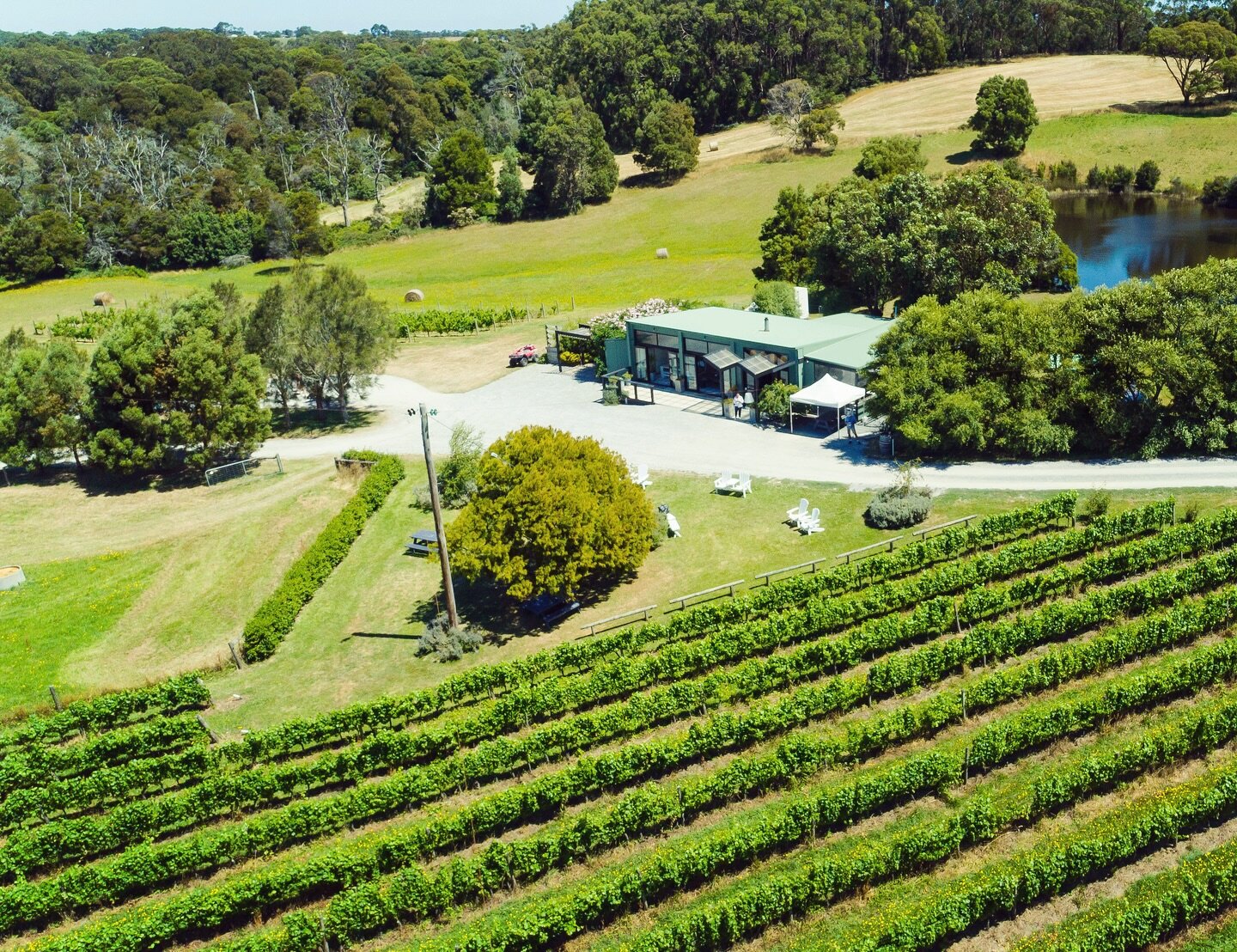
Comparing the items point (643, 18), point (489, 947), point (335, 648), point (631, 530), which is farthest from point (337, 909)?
point (643, 18)

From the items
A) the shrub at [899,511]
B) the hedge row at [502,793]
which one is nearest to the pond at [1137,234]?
the shrub at [899,511]

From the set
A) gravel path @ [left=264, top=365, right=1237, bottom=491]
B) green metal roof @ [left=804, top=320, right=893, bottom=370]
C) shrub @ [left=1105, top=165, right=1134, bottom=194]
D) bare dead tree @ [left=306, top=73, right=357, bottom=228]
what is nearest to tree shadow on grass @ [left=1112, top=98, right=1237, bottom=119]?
shrub @ [left=1105, top=165, right=1134, bottom=194]

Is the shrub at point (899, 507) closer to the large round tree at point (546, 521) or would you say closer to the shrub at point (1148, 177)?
the large round tree at point (546, 521)

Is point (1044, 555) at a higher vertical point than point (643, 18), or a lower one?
lower

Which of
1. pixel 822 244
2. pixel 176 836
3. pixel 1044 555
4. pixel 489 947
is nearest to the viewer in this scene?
pixel 489 947

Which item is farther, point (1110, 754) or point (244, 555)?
point (244, 555)

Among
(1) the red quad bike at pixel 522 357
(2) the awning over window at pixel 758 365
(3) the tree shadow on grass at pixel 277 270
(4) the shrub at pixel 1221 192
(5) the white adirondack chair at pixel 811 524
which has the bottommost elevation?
(5) the white adirondack chair at pixel 811 524

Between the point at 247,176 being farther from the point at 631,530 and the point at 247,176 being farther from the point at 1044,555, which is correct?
the point at 1044,555
